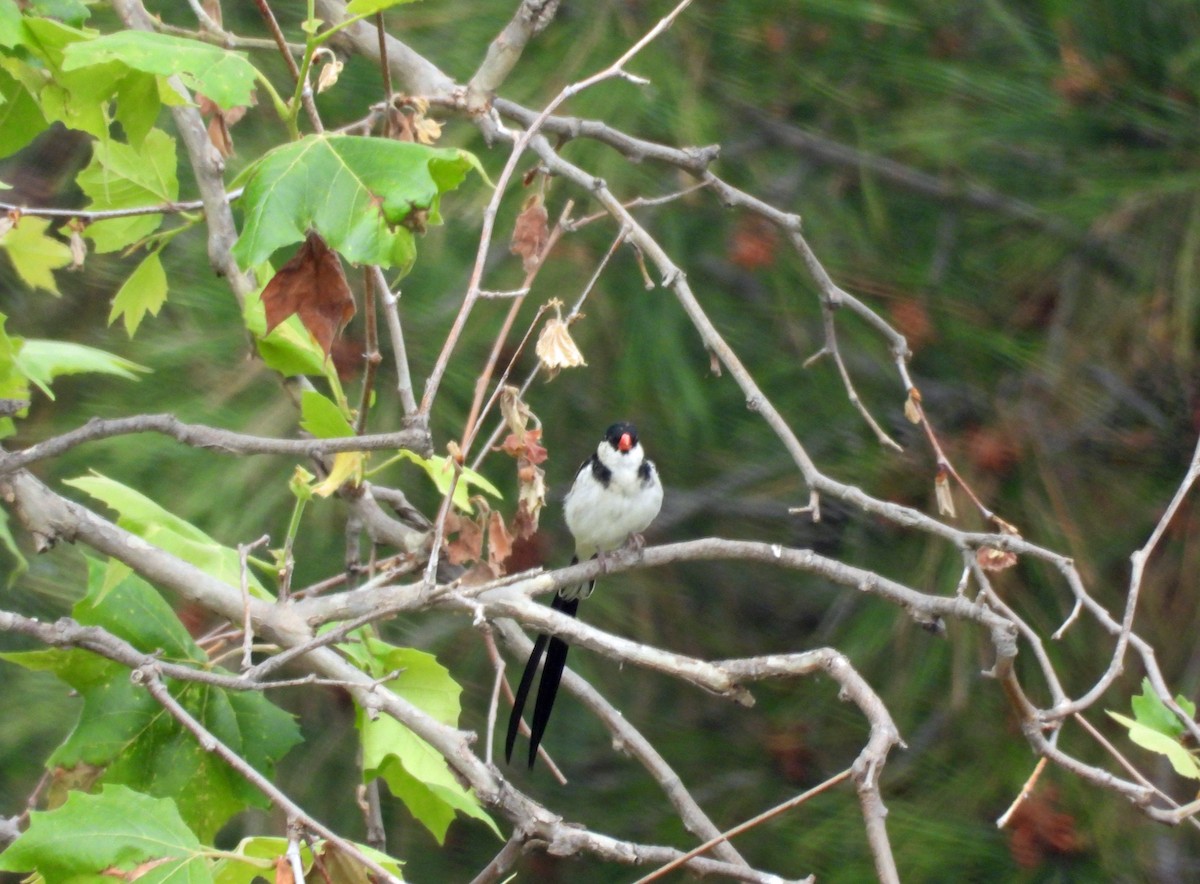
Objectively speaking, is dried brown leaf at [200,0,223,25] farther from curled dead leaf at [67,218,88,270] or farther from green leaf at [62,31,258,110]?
green leaf at [62,31,258,110]

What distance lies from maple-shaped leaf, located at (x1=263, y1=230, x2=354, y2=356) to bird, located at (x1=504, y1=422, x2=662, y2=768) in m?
1.04

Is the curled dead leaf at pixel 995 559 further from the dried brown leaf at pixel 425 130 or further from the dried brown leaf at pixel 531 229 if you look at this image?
the dried brown leaf at pixel 425 130

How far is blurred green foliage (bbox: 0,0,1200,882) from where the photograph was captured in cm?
240

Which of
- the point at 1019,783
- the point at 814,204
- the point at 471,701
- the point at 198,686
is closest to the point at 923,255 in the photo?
the point at 814,204

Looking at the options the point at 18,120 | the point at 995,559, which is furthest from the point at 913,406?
the point at 18,120

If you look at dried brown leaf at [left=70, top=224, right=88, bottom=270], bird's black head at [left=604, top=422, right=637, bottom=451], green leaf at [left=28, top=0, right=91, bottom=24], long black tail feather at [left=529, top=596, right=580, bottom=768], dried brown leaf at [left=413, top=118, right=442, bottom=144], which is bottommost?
long black tail feather at [left=529, top=596, right=580, bottom=768]

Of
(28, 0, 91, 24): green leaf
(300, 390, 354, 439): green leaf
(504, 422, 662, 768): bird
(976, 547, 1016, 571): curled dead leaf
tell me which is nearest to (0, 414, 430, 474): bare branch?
(300, 390, 354, 439): green leaf

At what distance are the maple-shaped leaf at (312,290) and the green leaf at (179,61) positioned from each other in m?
0.19

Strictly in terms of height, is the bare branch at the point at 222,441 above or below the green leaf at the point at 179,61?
below

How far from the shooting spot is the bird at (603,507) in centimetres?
252

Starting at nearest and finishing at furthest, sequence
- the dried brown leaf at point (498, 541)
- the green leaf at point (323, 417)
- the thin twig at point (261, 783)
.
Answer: the thin twig at point (261, 783) < the green leaf at point (323, 417) < the dried brown leaf at point (498, 541)

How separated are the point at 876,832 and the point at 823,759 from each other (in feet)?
5.29

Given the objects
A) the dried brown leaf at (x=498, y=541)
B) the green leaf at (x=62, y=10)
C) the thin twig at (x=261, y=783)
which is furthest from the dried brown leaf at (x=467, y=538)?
the green leaf at (x=62, y=10)

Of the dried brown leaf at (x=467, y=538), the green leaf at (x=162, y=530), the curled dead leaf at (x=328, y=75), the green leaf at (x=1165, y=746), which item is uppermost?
the curled dead leaf at (x=328, y=75)
